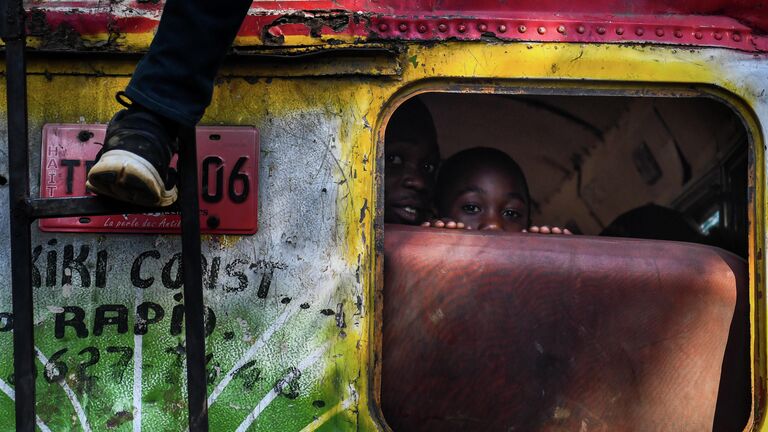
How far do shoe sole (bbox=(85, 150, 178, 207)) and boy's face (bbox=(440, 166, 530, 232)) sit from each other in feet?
4.35

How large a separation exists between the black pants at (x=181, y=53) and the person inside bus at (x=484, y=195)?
1.18m

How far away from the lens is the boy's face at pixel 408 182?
2.43m

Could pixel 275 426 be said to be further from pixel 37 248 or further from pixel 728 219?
pixel 728 219

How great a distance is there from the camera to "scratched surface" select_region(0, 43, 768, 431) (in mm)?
1685

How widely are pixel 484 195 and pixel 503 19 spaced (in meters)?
0.96

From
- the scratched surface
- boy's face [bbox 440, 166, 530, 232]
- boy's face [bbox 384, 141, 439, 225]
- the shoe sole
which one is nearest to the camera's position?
the shoe sole

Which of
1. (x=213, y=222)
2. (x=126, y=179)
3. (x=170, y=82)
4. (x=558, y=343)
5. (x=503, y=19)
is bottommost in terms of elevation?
(x=558, y=343)

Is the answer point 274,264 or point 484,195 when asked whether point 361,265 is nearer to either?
point 274,264

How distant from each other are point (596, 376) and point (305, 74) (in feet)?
2.94

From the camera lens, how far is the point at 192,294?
155cm

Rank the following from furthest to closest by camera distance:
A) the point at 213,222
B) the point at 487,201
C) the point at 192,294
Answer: the point at 487,201, the point at 213,222, the point at 192,294

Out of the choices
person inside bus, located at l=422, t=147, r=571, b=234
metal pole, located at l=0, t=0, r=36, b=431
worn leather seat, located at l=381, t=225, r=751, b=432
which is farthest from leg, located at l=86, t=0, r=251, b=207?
person inside bus, located at l=422, t=147, r=571, b=234

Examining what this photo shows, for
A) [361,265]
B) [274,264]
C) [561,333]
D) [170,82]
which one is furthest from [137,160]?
[561,333]

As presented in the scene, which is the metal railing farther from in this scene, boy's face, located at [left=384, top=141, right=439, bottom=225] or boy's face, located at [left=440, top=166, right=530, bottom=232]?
boy's face, located at [left=440, top=166, right=530, bottom=232]
